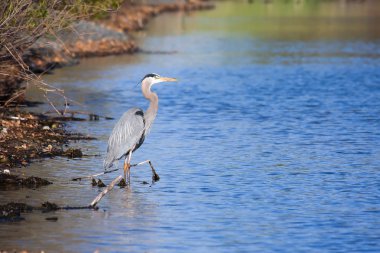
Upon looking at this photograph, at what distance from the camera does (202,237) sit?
11.9 m

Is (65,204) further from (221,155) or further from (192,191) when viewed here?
(221,155)

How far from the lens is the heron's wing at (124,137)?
14.9 meters

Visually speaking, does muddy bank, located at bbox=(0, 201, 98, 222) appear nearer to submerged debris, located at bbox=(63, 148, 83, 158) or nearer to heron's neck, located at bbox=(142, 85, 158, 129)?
heron's neck, located at bbox=(142, 85, 158, 129)

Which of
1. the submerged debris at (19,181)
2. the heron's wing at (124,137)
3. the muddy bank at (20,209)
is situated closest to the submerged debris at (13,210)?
the muddy bank at (20,209)

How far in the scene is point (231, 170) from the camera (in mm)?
16750

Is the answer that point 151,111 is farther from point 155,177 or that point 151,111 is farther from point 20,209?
point 20,209

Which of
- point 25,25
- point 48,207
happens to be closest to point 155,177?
point 48,207

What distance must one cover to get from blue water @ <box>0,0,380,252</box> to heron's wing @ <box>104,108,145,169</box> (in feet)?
1.84

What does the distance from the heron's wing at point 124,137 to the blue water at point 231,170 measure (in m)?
0.56

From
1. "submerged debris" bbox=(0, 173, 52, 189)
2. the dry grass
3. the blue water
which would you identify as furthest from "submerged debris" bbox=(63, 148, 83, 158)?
"submerged debris" bbox=(0, 173, 52, 189)

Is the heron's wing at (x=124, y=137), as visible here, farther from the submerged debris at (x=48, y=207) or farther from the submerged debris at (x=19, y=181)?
the submerged debris at (x=48, y=207)

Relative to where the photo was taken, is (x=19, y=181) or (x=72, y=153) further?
(x=72, y=153)

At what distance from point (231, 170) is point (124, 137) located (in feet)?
8.46

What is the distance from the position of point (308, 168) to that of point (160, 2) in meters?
70.1
